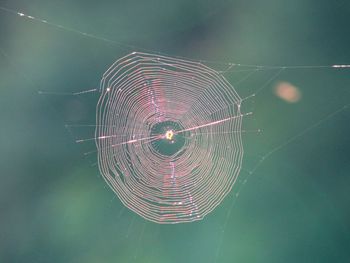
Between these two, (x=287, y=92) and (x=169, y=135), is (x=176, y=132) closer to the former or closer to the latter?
(x=169, y=135)

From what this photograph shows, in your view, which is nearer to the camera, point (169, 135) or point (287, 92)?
point (169, 135)

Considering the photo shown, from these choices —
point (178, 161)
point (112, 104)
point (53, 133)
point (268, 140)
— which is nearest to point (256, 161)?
point (268, 140)

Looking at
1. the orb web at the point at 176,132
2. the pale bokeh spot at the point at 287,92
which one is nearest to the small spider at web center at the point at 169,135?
the orb web at the point at 176,132

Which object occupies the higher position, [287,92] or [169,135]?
[287,92]

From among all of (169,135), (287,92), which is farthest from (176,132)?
(287,92)

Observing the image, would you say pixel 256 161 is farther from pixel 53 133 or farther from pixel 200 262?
pixel 53 133

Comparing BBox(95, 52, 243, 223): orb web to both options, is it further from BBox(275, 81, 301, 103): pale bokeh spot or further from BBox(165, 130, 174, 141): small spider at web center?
BBox(275, 81, 301, 103): pale bokeh spot

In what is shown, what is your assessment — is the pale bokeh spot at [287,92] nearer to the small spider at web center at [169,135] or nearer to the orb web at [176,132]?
the orb web at [176,132]
